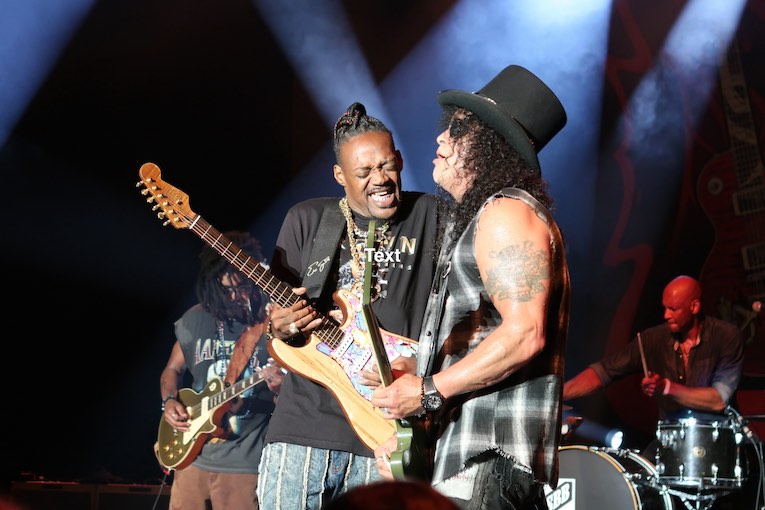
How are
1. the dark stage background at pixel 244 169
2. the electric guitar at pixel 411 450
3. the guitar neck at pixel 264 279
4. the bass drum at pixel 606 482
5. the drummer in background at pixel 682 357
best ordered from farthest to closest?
the dark stage background at pixel 244 169, the drummer in background at pixel 682 357, the bass drum at pixel 606 482, the guitar neck at pixel 264 279, the electric guitar at pixel 411 450

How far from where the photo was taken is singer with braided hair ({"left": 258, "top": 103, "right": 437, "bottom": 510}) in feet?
11.7

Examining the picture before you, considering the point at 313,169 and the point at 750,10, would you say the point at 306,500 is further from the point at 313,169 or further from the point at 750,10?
the point at 750,10

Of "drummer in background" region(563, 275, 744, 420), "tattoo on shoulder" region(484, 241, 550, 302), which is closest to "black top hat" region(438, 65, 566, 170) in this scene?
"tattoo on shoulder" region(484, 241, 550, 302)

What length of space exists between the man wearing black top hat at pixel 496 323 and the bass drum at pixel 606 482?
13.3 ft

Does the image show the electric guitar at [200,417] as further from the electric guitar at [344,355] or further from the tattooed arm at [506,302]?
the tattooed arm at [506,302]

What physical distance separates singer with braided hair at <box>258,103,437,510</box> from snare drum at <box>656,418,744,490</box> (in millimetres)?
3589

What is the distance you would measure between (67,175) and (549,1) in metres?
4.85

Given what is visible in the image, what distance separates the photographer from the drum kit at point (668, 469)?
6445mm

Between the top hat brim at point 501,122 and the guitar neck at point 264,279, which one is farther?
the guitar neck at point 264,279

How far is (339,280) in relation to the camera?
12.7ft

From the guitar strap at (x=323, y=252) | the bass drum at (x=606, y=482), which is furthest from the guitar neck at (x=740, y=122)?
the guitar strap at (x=323, y=252)

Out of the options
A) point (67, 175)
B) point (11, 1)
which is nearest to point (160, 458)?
point (67, 175)

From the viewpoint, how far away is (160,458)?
6102mm

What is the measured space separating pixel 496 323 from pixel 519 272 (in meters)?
0.22
